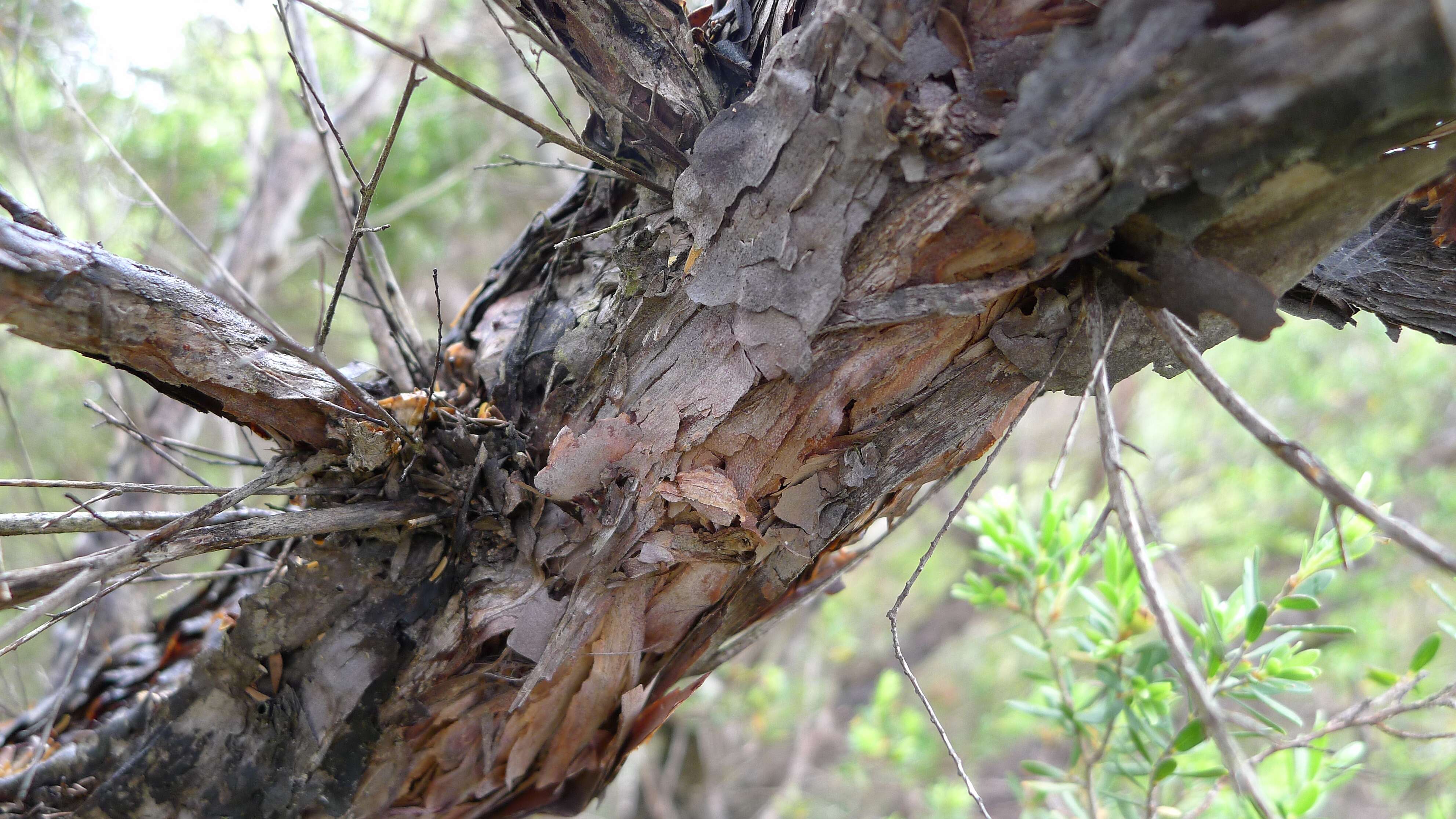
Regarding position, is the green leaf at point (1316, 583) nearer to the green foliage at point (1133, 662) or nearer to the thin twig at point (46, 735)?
the green foliage at point (1133, 662)

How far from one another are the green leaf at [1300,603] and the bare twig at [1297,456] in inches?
33.3

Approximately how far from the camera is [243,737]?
3.62 ft

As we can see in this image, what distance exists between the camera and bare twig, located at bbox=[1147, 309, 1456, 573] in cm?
64

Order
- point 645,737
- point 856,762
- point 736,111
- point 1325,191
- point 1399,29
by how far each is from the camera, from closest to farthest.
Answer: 1. point 1399,29
2. point 1325,191
3. point 736,111
4. point 645,737
5. point 856,762

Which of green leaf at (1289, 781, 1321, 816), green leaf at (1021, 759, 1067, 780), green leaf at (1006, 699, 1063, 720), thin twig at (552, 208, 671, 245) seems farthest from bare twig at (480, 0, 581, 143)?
green leaf at (1289, 781, 1321, 816)

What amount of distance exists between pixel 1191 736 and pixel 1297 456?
Answer: 91cm

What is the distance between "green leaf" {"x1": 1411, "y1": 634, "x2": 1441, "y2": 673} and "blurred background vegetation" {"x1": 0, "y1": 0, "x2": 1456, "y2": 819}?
6.19ft

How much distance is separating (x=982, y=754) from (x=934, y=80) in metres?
4.80

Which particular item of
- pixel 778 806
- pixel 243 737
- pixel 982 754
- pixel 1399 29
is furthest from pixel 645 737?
pixel 982 754

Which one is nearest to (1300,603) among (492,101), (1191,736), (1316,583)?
(1316,583)

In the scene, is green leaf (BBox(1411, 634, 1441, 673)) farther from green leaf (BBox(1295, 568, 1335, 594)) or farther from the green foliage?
green leaf (BBox(1295, 568, 1335, 594))

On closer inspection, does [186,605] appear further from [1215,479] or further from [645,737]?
[1215,479]

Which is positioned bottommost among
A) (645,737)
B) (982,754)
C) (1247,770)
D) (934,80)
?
(1247,770)

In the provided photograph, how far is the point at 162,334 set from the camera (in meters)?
0.87
